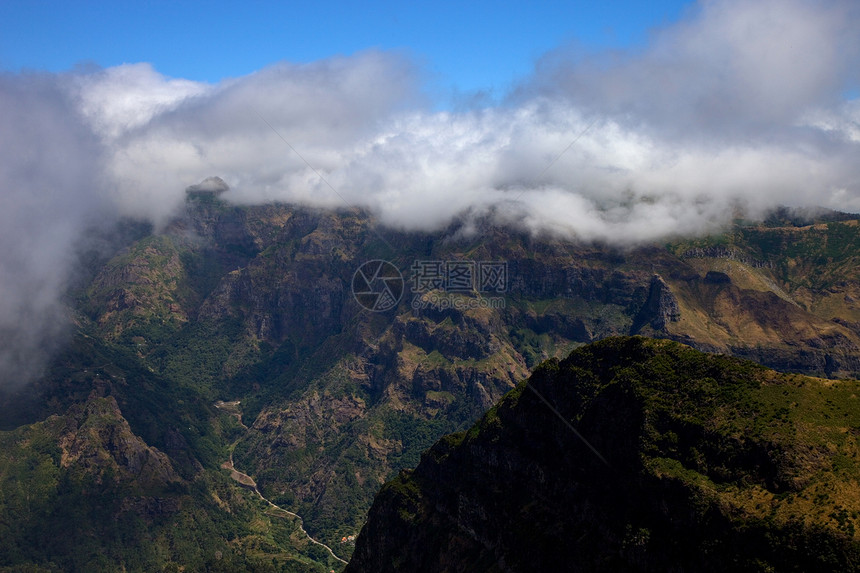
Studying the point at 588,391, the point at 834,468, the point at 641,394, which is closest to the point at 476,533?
the point at 588,391

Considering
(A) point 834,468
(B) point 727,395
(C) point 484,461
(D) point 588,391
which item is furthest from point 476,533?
(A) point 834,468

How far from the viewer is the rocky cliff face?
83.7 metres

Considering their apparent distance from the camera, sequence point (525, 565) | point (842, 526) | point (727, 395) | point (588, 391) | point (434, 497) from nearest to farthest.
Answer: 1. point (842, 526)
2. point (727, 395)
3. point (525, 565)
4. point (588, 391)
5. point (434, 497)

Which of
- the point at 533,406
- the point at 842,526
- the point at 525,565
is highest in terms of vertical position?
the point at 533,406

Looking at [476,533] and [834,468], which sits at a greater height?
[834,468]

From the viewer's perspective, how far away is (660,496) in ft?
313

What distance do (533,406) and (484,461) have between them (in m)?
16.7

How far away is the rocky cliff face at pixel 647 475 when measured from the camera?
275ft

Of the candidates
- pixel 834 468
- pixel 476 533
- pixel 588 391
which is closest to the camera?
pixel 834 468

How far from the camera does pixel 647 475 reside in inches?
3844

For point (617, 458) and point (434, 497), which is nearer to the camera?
point (617, 458)

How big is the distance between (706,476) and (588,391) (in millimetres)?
29558

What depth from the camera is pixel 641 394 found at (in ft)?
355

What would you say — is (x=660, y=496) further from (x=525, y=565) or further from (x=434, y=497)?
(x=434, y=497)
